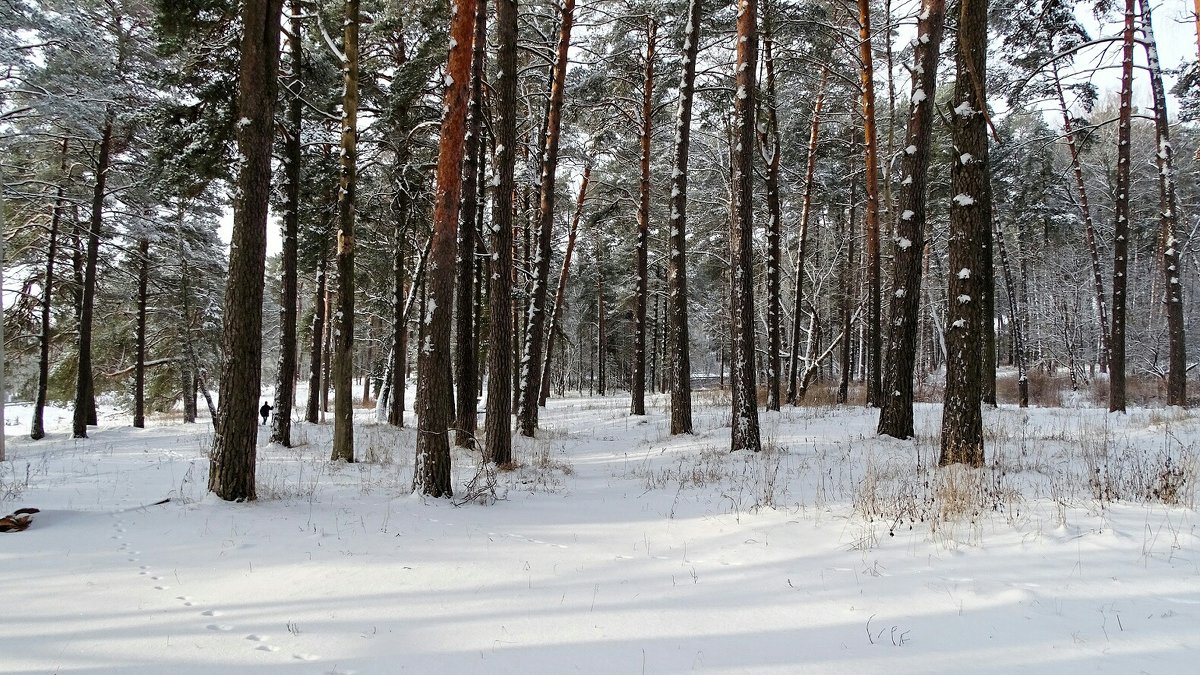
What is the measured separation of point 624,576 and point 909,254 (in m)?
8.33

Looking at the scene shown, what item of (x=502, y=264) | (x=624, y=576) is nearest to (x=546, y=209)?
(x=502, y=264)

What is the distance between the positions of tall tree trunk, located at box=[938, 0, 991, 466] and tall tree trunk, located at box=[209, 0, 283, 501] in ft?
26.5

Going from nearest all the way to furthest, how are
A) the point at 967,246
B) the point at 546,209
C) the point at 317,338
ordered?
the point at 967,246, the point at 546,209, the point at 317,338

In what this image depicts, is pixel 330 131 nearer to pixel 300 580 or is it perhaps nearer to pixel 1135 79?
pixel 300 580

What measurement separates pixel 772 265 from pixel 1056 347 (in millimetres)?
30698

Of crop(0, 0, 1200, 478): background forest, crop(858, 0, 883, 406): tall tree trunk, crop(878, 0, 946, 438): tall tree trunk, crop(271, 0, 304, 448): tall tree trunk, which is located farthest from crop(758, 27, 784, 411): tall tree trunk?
crop(271, 0, 304, 448): tall tree trunk

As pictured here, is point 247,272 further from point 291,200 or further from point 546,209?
point 546,209

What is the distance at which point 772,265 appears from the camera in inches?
619

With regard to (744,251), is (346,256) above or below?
below

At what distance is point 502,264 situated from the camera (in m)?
9.19

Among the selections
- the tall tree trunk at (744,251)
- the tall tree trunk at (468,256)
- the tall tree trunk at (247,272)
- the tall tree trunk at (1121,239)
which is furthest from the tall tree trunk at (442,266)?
the tall tree trunk at (1121,239)

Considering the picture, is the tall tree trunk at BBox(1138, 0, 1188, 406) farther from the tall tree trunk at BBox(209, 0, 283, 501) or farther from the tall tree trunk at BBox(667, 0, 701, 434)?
the tall tree trunk at BBox(209, 0, 283, 501)

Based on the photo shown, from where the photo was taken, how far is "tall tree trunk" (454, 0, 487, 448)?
9.46 m

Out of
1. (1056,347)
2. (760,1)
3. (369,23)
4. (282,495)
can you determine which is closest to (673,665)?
(282,495)
